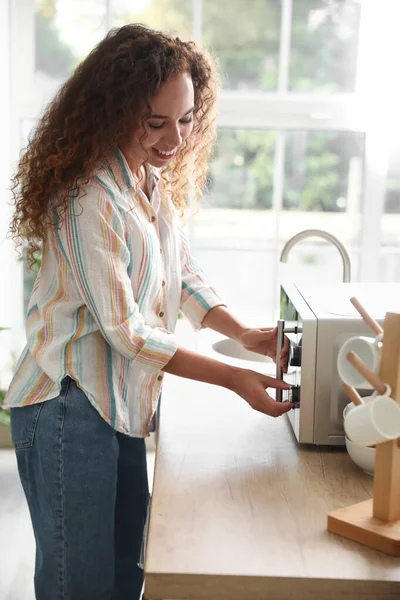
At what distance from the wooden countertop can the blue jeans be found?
0.12 m

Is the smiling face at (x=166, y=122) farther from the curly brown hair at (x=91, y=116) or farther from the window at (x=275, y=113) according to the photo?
the window at (x=275, y=113)

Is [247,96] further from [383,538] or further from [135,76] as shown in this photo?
[383,538]

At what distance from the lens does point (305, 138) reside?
303 cm

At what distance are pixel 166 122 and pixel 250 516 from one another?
640mm

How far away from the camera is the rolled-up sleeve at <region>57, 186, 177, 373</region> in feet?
3.86

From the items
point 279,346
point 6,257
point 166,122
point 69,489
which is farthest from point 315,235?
point 6,257

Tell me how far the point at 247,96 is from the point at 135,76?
6.11 ft

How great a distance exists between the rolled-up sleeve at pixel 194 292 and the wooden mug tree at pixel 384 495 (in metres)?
0.63

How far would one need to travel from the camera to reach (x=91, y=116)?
1.26 m

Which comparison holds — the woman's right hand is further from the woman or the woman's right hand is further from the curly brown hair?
the curly brown hair

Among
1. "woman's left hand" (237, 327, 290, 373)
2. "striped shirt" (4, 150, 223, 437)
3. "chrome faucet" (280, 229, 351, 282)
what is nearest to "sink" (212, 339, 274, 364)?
"chrome faucet" (280, 229, 351, 282)

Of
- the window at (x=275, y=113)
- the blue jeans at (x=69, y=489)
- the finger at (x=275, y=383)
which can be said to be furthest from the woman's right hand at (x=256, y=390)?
the window at (x=275, y=113)

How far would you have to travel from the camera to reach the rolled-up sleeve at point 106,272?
3.86 feet

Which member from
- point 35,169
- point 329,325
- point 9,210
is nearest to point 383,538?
point 329,325
